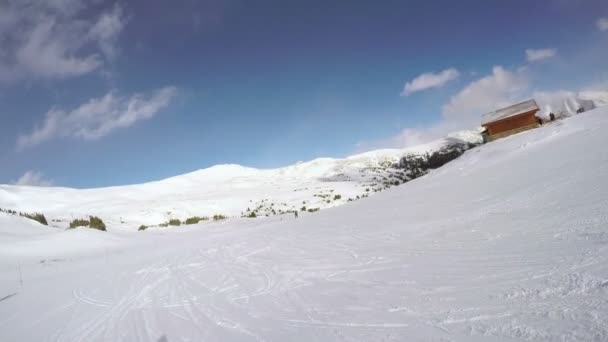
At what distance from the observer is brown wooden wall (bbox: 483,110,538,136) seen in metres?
Answer: 21.6

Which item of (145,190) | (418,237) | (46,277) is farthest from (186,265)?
(145,190)

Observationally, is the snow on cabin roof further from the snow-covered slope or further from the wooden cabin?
the snow-covered slope

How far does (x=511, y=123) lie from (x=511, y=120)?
0.65ft

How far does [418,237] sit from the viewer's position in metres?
5.58

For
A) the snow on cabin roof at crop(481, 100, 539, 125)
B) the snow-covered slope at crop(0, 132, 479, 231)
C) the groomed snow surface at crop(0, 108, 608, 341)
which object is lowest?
the groomed snow surface at crop(0, 108, 608, 341)

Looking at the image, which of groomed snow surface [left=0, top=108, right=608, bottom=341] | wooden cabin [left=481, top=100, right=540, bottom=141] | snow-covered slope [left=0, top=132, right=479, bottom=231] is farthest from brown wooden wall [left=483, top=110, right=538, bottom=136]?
groomed snow surface [left=0, top=108, right=608, bottom=341]

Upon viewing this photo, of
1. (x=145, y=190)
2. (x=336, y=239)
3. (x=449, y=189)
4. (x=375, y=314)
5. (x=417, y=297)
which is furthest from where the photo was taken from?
(x=145, y=190)

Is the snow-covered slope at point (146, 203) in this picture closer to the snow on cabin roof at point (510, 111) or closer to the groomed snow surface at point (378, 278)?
the snow on cabin roof at point (510, 111)

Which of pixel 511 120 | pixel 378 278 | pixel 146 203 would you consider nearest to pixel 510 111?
pixel 511 120

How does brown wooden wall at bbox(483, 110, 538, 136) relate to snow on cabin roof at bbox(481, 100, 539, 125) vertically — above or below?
below

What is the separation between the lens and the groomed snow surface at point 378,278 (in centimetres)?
253

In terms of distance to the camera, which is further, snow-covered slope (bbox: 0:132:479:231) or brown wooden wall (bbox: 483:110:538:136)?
brown wooden wall (bbox: 483:110:538:136)

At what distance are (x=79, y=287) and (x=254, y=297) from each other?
3.41 meters

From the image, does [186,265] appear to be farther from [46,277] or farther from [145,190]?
[145,190]
